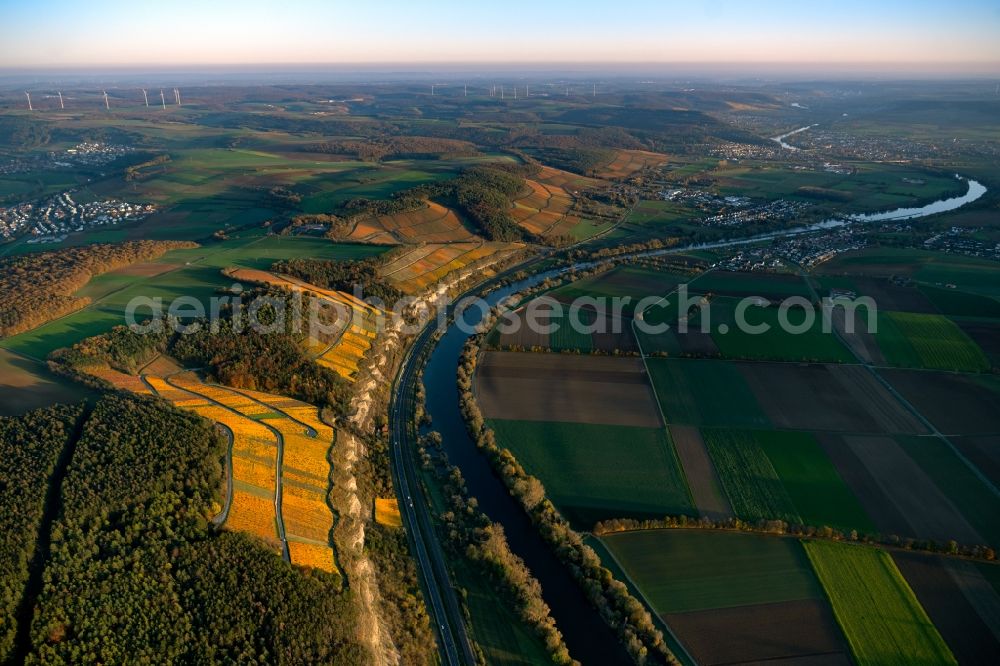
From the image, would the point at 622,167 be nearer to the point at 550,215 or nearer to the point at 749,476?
the point at 550,215

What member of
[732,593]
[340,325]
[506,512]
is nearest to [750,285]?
[340,325]

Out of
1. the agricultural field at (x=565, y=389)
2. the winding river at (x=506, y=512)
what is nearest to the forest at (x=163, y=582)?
the winding river at (x=506, y=512)

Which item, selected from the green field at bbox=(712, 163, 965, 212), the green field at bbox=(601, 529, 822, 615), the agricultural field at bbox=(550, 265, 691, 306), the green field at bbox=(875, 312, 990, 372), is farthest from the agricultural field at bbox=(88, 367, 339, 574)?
the green field at bbox=(712, 163, 965, 212)

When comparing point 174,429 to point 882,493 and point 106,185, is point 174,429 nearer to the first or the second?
point 882,493

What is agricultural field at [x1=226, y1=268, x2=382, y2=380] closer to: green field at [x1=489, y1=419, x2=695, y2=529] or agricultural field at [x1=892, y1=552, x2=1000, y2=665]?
green field at [x1=489, y1=419, x2=695, y2=529]

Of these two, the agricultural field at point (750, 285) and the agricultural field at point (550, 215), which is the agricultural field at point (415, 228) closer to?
the agricultural field at point (550, 215)
